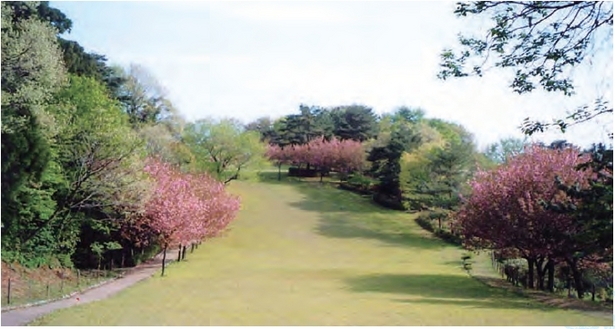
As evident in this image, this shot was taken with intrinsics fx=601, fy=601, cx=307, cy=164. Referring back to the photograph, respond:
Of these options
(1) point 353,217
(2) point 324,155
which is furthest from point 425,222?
(2) point 324,155

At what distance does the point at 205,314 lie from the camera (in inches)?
370

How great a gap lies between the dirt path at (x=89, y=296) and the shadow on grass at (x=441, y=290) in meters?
5.39

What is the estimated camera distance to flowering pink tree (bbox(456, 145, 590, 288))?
42.1ft

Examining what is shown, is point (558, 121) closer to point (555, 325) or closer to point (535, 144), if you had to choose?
point (555, 325)

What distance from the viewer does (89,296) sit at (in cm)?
1180

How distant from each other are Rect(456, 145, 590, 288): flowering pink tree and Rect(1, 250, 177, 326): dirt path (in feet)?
27.7

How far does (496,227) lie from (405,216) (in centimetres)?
1841

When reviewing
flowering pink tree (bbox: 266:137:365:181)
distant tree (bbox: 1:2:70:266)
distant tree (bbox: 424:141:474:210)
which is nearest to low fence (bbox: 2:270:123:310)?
distant tree (bbox: 1:2:70:266)

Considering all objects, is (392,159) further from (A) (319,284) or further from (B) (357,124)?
(A) (319,284)

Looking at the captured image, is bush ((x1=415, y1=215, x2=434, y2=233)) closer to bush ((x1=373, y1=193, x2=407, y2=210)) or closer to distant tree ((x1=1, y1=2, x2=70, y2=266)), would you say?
bush ((x1=373, y1=193, x2=407, y2=210))

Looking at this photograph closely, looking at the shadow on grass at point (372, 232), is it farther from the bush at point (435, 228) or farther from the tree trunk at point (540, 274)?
the tree trunk at point (540, 274)

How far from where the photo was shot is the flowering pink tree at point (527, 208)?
1283cm

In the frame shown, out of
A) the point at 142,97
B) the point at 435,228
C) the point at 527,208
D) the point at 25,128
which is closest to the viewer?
the point at 25,128

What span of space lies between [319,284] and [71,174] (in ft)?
21.5
